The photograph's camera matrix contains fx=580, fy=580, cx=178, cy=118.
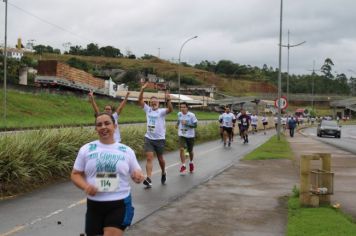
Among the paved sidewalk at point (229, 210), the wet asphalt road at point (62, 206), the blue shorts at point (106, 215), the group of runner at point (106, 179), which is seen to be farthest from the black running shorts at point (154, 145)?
the blue shorts at point (106, 215)

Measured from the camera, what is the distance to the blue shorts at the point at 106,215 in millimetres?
5004

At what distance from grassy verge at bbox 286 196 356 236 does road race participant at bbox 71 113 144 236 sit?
10.2 feet

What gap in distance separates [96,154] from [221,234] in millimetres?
3105

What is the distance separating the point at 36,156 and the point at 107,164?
23.1 feet

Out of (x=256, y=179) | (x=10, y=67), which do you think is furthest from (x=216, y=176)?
(x=10, y=67)

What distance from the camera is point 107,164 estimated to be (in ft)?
16.6

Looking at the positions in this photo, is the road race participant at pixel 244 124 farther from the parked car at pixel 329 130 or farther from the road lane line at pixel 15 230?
the road lane line at pixel 15 230

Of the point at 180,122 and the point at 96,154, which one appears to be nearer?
the point at 96,154

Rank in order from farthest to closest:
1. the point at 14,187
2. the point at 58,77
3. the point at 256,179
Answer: the point at 58,77 → the point at 256,179 → the point at 14,187

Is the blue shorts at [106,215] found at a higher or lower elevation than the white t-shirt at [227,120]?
lower

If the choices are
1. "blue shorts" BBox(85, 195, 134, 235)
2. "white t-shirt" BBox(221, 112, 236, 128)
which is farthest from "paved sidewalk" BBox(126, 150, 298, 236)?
"white t-shirt" BBox(221, 112, 236, 128)

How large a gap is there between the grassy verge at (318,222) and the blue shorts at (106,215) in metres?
3.10

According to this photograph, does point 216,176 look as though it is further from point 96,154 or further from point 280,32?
point 280,32

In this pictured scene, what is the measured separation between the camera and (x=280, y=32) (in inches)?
1265
